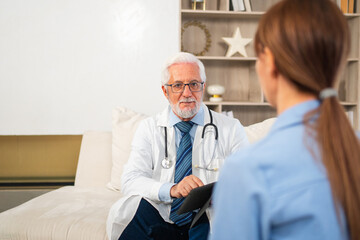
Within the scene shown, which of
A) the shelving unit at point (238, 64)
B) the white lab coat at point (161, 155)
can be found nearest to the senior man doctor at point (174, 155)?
the white lab coat at point (161, 155)

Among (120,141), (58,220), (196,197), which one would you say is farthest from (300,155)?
(120,141)

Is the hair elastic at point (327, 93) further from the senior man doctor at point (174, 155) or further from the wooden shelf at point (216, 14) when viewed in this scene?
the wooden shelf at point (216, 14)

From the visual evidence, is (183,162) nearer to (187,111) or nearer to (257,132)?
(187,111)

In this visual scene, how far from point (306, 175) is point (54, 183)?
2290mm

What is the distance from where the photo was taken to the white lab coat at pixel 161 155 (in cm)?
155

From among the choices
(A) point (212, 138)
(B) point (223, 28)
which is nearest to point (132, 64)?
(B) point (223, 28)

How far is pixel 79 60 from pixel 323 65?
2.28 metres

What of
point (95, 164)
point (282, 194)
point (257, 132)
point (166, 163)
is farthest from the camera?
point (95, 164)

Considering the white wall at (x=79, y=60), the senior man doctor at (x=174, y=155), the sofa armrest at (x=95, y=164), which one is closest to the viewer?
the senior man doctor at (x=174, y=155)

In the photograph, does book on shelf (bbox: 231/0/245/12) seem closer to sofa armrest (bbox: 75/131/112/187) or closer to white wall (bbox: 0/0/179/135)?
white wall (bbox: 0/0/179/135)

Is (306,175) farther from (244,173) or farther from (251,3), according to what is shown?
(251,3)

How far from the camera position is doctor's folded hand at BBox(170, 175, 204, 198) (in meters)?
1.38

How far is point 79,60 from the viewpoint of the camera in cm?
263

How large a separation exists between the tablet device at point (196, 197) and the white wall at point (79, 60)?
150 cm
